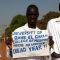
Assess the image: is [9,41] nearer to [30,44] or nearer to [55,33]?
[30,44]

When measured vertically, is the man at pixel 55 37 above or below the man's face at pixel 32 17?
below

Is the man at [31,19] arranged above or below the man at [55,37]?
above

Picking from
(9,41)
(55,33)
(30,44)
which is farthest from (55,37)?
(9,41)

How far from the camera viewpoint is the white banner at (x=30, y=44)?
496 cm

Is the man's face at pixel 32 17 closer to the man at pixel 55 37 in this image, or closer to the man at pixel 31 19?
the man at pixel 31 19

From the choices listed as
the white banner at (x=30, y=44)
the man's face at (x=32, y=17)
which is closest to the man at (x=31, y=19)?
the man's face at (x=32, y=17)

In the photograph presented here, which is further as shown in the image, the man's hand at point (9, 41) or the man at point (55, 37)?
the man at point (55, 37)

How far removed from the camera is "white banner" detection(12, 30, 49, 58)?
496 cm

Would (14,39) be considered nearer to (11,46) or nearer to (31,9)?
(11,46)

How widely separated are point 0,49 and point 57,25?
6.18 m

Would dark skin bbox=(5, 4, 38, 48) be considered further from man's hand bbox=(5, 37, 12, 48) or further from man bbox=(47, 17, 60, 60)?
man bbox=(47, 17, 60, 60)

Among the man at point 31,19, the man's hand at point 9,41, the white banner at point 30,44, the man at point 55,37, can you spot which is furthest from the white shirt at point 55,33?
the man's hand at point 9,41

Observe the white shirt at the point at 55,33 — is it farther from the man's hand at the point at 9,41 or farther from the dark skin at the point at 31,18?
the man's hand at the point at 9,41

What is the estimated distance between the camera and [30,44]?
5035 millimetres
